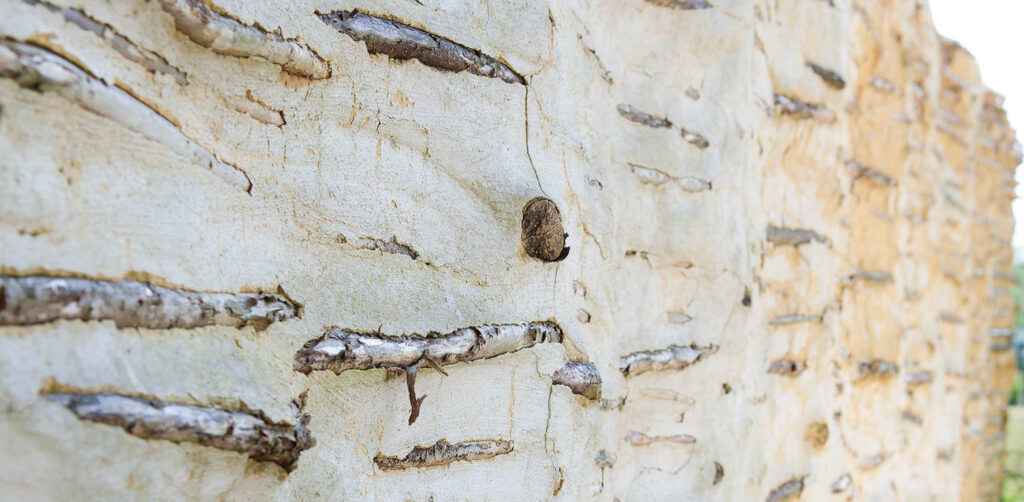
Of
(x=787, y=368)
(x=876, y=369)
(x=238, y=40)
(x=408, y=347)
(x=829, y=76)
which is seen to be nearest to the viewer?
(x=238, y=40)

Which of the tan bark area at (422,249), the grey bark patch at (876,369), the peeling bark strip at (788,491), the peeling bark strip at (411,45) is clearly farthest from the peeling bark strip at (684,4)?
the grey bark patch at (876,369)

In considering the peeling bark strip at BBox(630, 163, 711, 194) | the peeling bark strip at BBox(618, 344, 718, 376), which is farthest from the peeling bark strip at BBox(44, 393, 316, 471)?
the peeling bark strip at BBox(630, 163, 711, 194)

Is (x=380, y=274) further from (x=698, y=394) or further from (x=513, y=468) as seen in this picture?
(x=698, y=394)

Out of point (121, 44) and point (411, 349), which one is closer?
point (121, 44)

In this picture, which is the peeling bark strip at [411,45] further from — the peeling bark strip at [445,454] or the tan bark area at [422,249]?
the peeling bark strip at [445,454]

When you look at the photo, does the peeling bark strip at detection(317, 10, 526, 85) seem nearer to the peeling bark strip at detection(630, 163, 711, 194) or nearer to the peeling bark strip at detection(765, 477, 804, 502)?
the peeling bark strip at detection(630, 163, 711, 194)

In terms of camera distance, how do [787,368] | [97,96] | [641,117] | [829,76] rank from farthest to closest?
[829,76], [787,368], [641,117], [97,96]

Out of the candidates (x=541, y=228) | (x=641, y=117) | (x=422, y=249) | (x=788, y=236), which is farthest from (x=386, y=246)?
(x=788, y=236)

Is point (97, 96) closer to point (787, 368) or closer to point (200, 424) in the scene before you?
point (200, 424)
